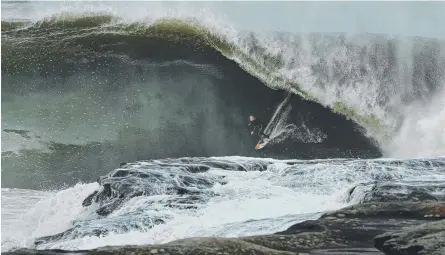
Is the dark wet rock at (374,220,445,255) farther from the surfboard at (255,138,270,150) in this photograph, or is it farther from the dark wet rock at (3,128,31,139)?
the dark wet rock at (3,128,31,139)

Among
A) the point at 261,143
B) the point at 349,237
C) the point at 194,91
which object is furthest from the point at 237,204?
the point at 194,91

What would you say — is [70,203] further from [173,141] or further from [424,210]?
[424,210]

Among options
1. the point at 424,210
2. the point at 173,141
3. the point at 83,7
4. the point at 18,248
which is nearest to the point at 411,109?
the point at 424,210

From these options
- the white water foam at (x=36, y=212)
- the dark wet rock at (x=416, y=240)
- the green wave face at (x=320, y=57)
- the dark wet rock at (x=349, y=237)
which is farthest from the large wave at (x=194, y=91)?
the dark wet rock at (x=416, y=240)

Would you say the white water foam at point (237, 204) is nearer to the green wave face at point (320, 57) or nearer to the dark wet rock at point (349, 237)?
the dark wet rock at point (349, 237)

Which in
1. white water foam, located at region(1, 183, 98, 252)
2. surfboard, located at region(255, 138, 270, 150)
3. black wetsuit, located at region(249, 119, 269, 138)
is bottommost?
white water foam, located at region(1, 183, 98, 252)

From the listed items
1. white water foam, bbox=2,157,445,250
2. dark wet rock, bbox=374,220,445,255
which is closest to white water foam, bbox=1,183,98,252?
white water foam, bbox=2,157,445,250
